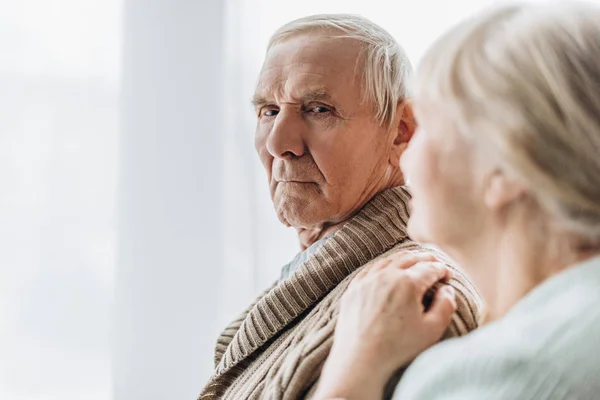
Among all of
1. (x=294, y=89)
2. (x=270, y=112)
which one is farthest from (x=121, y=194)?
(x=294, y=89)

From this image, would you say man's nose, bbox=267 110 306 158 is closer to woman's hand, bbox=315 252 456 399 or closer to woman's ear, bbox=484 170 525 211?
woman's hand, bbox=315 252 456 399

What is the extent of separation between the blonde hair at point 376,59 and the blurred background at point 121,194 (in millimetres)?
962

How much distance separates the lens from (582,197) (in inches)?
34.5

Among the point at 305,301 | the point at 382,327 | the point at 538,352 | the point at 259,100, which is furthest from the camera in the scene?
the point at 259,100

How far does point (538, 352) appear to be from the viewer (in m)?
0.84

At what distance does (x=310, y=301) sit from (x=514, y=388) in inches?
24.0

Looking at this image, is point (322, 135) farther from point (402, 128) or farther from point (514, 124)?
point (514, 124)

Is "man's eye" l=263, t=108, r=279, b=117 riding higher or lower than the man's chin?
higher

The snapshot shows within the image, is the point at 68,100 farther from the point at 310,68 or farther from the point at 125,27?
the point at 310,68

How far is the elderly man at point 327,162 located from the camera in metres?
1.42

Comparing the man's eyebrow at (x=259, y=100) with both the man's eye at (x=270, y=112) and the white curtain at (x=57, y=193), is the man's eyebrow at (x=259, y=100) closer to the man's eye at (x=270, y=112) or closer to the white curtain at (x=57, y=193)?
the man's eye at (x=270, y=112)

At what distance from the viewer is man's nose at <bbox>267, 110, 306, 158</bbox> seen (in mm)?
1492

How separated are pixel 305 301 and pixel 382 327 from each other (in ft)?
1.22

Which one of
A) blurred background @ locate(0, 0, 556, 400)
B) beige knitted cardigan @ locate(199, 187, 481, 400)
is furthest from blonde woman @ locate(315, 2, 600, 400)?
blurred background @ locate(0, 0, 556, 400)
